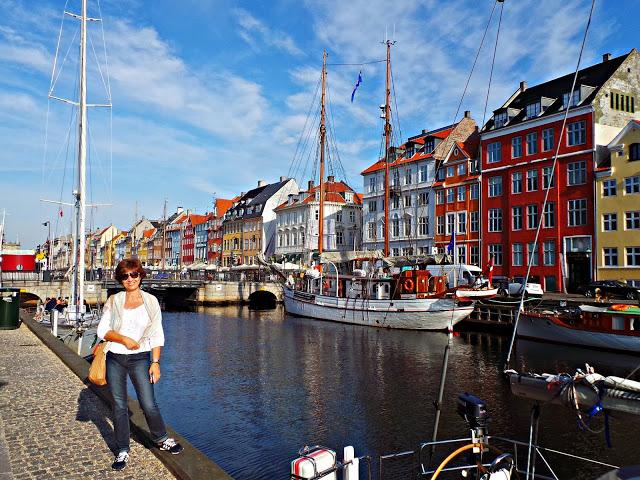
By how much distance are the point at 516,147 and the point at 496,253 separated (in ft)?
33.1

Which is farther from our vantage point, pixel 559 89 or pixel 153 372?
pixel 559 89

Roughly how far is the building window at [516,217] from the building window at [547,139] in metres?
5.81

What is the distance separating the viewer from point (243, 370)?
77.8 feet

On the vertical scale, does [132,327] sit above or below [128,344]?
above

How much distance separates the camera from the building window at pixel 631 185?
4222 centimetres

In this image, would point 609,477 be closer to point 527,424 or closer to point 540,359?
point 527,424

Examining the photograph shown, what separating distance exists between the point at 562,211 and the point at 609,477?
154ft

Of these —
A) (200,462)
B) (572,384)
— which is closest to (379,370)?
(200,462)

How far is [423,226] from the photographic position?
204 ft

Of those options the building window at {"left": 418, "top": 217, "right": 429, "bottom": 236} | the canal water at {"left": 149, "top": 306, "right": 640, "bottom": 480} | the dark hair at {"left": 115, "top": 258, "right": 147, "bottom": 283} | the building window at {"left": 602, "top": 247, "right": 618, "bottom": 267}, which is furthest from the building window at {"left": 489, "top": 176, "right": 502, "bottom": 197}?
the dark hair at {"left": 115, "top": 258, "right": 147, "bottom": 283}

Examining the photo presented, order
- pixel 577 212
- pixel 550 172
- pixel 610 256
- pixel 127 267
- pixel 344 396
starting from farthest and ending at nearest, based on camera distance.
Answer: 1. pixel 550 172
2. pixel 577 212
3. pixel 610 256
4. pixel 344 396
5. pixel 127 267

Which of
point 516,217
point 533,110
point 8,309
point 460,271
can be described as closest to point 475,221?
point 516,217

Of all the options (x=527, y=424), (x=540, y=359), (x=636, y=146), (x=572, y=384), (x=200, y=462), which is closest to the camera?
(x=572, y=384)

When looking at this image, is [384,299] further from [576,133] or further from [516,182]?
[576,133]
